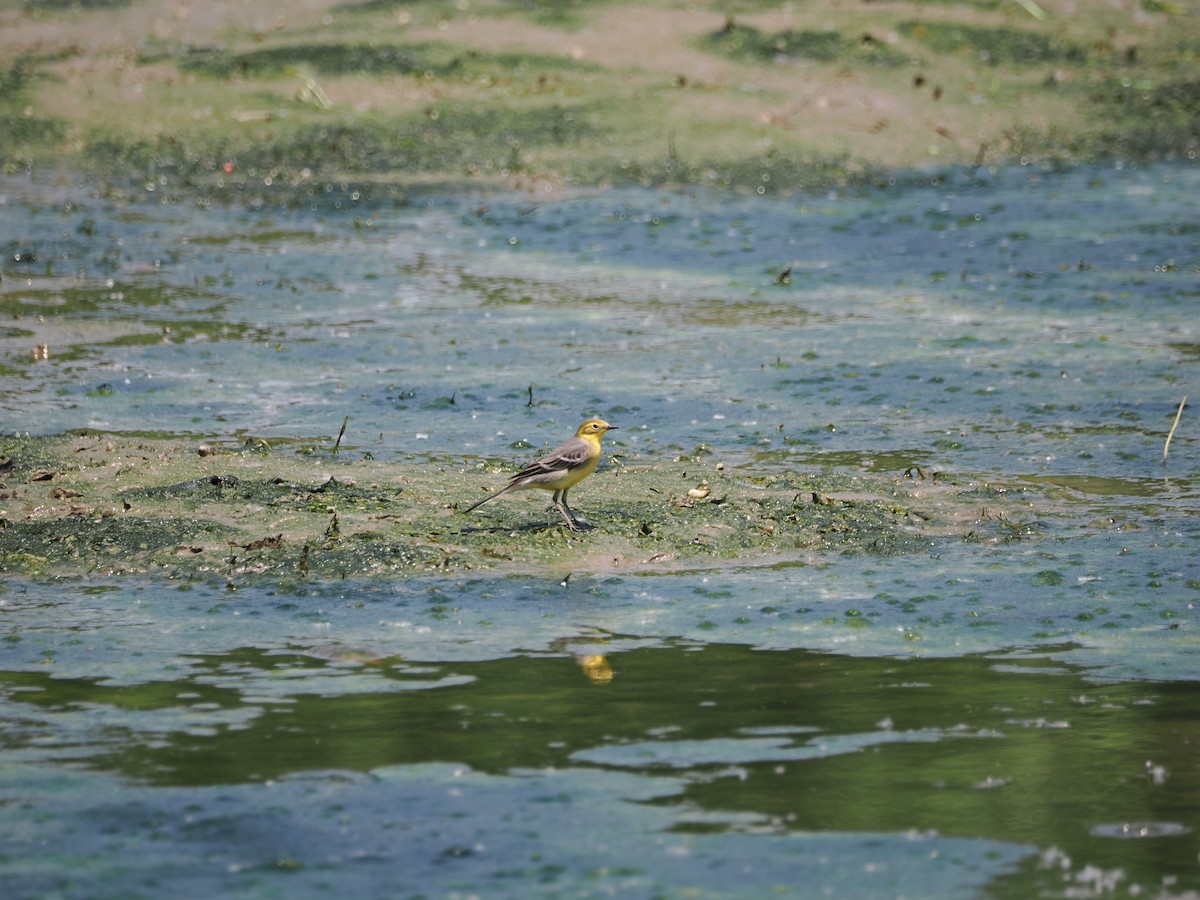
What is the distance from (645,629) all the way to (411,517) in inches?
73.5

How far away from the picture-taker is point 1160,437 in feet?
34.4

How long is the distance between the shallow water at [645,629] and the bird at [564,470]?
1.96 feet

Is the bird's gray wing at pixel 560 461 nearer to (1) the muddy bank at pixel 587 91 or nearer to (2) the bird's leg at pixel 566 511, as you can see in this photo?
(2) the bird's leg at pixel 566 511

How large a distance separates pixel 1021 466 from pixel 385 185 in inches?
372

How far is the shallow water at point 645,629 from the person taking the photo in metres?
5.39

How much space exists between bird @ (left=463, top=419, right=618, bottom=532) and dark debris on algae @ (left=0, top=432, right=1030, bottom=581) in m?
0.16

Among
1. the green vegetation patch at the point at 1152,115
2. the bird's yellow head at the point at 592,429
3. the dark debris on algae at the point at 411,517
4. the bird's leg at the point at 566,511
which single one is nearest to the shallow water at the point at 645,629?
the dark debris on algae at the point at 411,517

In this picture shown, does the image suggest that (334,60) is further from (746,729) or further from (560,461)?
(746,729)

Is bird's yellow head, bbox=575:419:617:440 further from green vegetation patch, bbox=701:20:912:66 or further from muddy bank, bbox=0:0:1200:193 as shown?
green vegetation patch, bbox=701:20:912:66

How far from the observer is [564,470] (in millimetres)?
8484

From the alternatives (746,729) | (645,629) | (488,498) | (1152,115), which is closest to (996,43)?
(1152,115)

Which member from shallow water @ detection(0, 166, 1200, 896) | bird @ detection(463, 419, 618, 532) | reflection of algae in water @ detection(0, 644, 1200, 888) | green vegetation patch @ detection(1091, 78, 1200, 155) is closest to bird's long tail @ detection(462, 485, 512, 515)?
bird @ detection(463, 419, 618, 532)

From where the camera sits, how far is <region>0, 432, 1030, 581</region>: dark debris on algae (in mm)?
8281

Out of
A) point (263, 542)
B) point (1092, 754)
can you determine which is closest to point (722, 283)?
point (263, 542)
